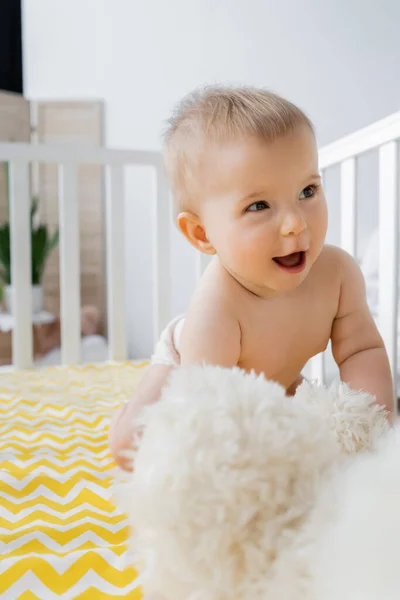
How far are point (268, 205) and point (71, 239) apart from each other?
88 centimetres

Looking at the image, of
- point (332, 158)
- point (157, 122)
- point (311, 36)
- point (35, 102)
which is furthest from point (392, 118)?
point (35, 102)

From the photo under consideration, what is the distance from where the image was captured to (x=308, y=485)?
32 cm

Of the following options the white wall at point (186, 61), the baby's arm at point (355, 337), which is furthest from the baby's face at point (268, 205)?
the white wall at point (186, 61)

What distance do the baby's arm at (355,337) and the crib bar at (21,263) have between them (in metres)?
0.87

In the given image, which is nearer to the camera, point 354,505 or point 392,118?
point 354,505

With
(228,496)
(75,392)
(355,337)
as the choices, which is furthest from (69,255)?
(228,496)

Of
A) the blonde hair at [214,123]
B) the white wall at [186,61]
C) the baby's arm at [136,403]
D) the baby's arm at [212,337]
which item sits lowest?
the baby's arm at [136,403]

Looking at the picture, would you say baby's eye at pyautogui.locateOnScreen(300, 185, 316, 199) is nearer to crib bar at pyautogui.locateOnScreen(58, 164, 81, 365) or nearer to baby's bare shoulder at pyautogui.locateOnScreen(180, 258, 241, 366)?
baby's bare shoulder at pyautogui.locateOnScreen(180, 258, 241, 366)

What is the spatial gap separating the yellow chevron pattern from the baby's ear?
294 mm

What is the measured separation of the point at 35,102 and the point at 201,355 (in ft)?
9.87

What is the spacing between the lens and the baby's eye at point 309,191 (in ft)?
2.11

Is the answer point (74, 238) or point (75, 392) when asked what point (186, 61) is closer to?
point (74, 238)

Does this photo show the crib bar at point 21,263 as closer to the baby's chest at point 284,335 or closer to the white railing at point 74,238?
the white railing at point 74,238

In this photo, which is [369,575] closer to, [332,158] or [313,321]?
[313,321]
